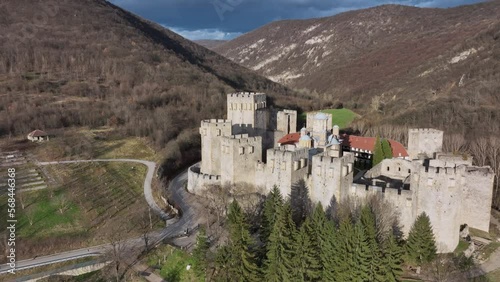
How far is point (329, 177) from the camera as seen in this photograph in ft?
96.3

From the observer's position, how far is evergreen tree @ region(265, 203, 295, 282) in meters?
23.7

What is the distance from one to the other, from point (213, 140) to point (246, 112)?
21.5ft

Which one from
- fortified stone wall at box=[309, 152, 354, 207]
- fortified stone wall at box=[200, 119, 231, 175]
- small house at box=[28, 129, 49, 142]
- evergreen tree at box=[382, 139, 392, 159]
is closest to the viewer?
fortified stone wall at box=[309, 152, 354, 207]

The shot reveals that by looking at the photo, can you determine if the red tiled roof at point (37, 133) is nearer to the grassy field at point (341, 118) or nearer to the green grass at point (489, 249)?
the grassy field at point (341, 118)

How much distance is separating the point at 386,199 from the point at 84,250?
25042 millimetres

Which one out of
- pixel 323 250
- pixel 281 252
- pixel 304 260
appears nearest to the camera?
pixel 304 260

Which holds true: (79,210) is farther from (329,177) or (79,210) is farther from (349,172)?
(349,172)

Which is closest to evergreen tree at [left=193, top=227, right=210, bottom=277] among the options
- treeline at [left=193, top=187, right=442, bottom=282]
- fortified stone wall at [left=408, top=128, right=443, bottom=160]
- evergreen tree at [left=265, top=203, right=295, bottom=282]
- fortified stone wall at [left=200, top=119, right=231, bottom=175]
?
treeline at [left=193, top=187, right=442, bottom=282]

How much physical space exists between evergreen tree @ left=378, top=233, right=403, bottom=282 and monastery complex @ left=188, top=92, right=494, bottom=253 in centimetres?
473

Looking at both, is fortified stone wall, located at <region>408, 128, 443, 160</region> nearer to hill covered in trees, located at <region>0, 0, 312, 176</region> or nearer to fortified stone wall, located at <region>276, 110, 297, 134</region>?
fortified stone wall, located at <region>276, 110, 297, 134</region>

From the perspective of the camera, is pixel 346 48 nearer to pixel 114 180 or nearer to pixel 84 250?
pixel 114 180

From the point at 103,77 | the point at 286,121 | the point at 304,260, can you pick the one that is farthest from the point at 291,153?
the point at 103,77

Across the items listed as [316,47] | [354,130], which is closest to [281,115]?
[354,130]

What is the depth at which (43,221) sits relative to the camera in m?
37.9
